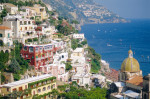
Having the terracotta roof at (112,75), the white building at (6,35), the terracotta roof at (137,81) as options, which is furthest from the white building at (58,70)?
the terracotta roof at (112,75)

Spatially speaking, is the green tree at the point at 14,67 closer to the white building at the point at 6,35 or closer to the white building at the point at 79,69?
the white building at the point at 6,35

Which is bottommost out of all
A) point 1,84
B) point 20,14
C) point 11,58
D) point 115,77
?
point 115,77

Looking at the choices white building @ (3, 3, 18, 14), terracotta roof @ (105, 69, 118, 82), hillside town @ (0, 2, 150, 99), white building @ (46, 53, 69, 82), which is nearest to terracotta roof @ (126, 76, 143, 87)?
hillside town @ (0, 2, 150, 99)

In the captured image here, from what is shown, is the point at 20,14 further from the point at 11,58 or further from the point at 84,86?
the point at 84,86

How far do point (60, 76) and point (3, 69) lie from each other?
986 cm

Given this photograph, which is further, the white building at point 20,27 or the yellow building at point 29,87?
the white building at point 20,27

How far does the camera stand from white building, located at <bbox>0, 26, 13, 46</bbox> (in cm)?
4728

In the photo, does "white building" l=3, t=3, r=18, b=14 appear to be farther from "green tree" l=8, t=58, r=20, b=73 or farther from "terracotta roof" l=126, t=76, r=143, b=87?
"terracotta roof" l=126, t=76, r=143, b=87

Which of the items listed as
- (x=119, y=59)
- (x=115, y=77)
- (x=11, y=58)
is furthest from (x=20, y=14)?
(x=119, y=59)

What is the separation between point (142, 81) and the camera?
130ft

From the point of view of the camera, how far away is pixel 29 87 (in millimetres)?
38219

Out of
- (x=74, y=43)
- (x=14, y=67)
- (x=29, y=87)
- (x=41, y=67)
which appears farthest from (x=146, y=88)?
(x=74, y=43)

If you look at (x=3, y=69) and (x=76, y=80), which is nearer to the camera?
(x=3, y=69)

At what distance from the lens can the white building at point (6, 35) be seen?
47.3m
